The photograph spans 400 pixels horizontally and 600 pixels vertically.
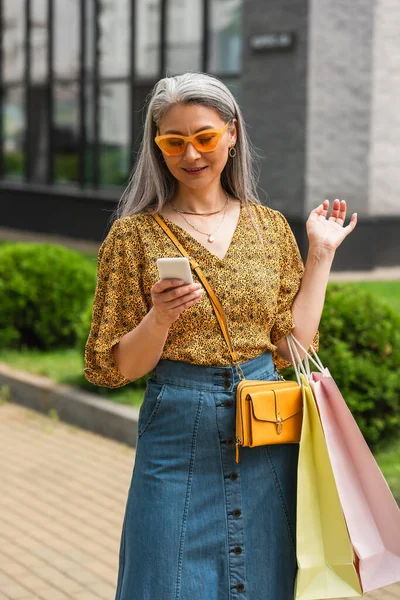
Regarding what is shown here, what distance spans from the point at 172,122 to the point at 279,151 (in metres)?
14.1

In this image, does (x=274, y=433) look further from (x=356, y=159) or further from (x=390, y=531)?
(x=356, y=159)

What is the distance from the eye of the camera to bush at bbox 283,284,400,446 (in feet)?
21.7

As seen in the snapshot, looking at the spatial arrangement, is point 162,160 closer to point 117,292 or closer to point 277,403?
point 117,292

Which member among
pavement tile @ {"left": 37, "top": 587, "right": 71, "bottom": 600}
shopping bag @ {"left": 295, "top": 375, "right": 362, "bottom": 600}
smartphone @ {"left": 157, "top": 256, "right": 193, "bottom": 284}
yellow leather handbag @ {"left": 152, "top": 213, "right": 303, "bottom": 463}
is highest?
smartphone @ {"left": 157, "top": 256, "right": 193, "bottom": 284}

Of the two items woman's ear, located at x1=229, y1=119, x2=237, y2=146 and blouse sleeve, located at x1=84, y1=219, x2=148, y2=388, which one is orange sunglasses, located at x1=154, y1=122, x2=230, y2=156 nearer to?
woman's ear, located at x1=229, y1=119, x2=237, y2=146

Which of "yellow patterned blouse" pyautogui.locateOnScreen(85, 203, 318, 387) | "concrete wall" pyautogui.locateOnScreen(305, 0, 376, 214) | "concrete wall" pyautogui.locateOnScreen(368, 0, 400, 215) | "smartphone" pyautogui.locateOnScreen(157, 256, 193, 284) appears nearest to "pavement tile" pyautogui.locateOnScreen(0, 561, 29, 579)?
"yellow patterned blouse" pyautogui.locateOnScreen(85, 203, 318, 387)

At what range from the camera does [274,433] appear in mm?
2955

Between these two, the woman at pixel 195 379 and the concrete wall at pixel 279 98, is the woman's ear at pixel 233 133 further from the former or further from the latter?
the concrete wall at pixel 279 98

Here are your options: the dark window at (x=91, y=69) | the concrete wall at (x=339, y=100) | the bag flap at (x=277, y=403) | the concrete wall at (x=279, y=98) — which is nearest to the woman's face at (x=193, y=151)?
the bag flap at (x=277, y=403)

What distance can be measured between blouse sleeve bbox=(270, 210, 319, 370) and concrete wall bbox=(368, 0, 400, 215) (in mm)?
14095

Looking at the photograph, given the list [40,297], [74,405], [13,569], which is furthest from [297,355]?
[40,297]

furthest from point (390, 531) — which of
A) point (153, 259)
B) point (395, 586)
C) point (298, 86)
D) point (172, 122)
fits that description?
point (298, 86)

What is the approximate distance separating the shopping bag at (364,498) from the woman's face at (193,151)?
25.5 inches

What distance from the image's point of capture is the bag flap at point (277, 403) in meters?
2.91
